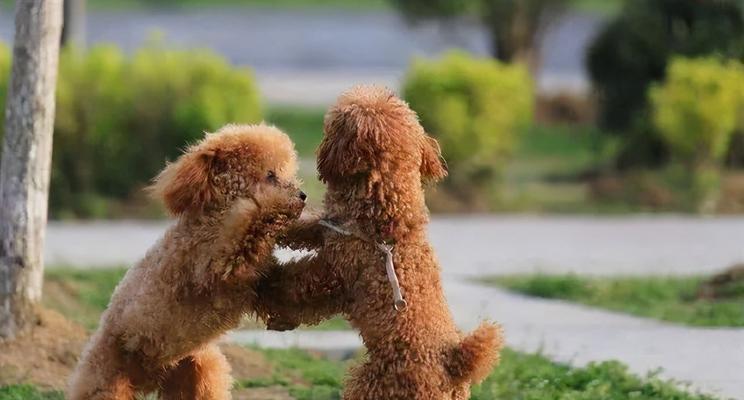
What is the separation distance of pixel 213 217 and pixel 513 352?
2898 millimetres

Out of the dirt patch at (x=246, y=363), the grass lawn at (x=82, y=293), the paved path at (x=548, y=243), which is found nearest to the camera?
the dirt patch at (x=246, y=363)

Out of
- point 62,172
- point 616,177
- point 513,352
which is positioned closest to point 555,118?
point 616,177

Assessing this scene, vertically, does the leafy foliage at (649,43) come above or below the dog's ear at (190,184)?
above

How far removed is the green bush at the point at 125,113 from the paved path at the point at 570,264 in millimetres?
571

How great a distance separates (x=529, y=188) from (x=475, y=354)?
10.5 m

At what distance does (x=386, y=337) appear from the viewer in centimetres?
464

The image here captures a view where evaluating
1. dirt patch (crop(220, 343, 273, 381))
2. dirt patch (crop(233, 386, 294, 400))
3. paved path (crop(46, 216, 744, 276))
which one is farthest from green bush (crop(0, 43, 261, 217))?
dirt patch (crop(233, 386, 294, 400))

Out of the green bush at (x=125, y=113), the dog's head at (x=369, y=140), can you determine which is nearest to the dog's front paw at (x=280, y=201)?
the dog's head at (x=369, y=140)

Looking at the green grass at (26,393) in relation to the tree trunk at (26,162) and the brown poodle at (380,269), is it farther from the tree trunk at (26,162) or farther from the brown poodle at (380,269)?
the brown poodle at (380,269)

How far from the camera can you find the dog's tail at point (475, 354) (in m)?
4.63

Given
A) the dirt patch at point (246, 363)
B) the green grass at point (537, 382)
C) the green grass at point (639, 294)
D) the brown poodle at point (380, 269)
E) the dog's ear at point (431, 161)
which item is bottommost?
the dirt patch at point (246, 363)

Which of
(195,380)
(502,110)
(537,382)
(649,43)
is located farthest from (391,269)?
(649,43)

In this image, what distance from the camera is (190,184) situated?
477 centimetres

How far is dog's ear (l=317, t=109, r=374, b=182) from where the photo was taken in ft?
15.1
